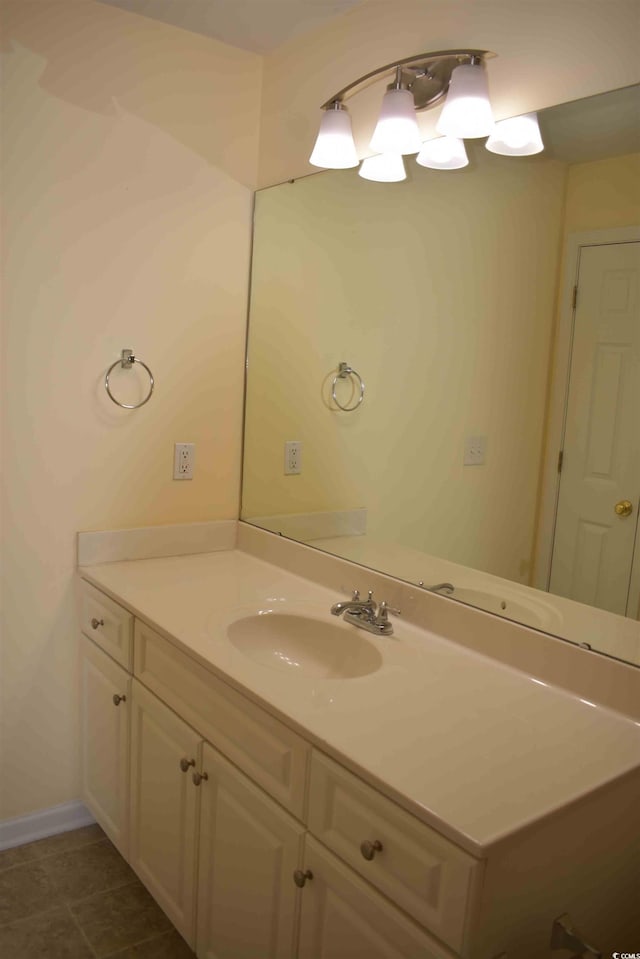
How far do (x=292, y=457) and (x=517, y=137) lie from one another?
1.17m

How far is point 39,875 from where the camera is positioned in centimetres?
209

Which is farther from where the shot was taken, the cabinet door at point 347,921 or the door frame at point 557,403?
the door frame at point 557,403

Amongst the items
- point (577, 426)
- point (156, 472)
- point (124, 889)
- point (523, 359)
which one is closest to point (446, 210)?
point (523, 359)

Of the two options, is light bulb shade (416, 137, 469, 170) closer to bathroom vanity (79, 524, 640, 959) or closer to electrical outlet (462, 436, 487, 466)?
electrical outlet (462, 436, 487, 466)

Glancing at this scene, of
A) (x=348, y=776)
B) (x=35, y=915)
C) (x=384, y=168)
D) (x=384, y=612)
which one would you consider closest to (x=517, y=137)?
(x=384, y=168)

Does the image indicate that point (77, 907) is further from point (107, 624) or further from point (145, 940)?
point (107, 624)

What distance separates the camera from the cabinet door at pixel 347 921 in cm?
111

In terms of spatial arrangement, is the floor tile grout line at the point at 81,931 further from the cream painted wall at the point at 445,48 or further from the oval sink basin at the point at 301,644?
the cream painted wall at the point at 445,48

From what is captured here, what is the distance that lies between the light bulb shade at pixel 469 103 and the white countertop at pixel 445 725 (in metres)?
1.17

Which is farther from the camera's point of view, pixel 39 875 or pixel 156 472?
pixel 156 472

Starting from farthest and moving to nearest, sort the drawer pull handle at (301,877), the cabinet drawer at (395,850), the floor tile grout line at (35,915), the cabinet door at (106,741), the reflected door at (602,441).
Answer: the cabinet door at (106,741)
the floor tile grout line at (35,915)
the reflected door at (602,441)
the drawer pull handle at (301,877)
the cabinet drawer at (395,850)

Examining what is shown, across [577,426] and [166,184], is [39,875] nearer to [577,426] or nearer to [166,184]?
[577,426]

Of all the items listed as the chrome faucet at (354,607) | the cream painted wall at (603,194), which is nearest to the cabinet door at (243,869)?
the chrome faucet at (354,607)

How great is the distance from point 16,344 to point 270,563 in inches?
39.0
